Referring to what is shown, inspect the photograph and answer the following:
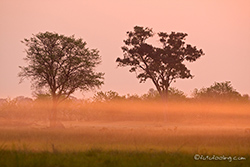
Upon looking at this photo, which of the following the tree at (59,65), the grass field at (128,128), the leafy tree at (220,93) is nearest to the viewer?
the grass field at (128,128)

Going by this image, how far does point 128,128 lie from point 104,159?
3367 cm

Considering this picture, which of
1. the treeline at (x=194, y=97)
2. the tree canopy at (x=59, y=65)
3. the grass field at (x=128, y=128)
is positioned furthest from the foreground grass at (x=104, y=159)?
the treeline at (x=194, y=97)

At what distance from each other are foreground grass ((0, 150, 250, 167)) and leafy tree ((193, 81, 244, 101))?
269 feet

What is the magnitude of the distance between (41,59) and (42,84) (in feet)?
15.4

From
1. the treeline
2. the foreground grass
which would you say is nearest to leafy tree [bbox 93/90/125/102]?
the treeline

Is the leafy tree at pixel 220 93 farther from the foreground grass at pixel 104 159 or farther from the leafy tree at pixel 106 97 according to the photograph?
the foreground grass at pixel 104 159

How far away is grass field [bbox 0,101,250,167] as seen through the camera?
15406mm

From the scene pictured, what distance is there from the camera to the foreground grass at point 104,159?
14531 millimetres

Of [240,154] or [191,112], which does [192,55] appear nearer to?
[191,112]

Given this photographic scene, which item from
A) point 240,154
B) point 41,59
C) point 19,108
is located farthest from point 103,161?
point 19,108

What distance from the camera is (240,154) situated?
17.5 meters

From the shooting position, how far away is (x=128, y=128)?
49.1 m

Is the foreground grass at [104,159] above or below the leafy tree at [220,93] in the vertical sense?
below

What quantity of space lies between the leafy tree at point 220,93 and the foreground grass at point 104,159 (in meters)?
81.8
